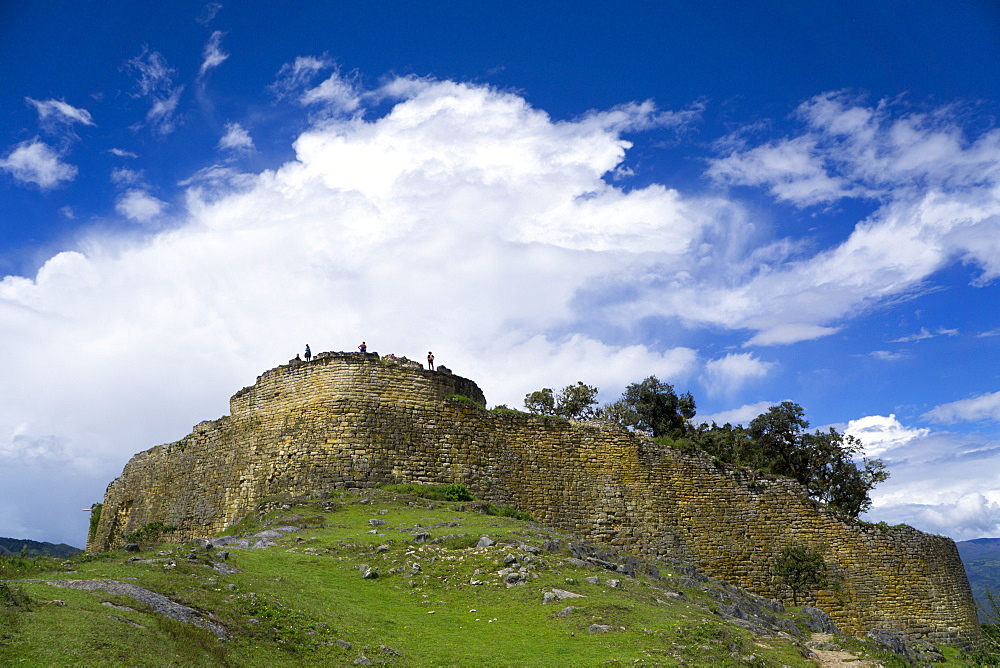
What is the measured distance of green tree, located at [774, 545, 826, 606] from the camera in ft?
81.1

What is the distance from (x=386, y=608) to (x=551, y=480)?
14.6 meters

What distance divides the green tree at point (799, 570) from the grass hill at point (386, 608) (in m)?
8.08

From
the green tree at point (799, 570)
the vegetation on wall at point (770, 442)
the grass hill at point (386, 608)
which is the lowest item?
the grass hill at point (386, 608)

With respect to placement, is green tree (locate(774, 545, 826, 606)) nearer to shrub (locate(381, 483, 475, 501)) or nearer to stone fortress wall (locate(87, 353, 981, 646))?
stone fortress wall (locate(87, 353, 981, 646))

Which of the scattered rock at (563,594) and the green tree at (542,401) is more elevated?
the green tree at (542,401)

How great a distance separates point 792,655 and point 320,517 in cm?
1222

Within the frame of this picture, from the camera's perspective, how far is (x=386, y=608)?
11.6 meters

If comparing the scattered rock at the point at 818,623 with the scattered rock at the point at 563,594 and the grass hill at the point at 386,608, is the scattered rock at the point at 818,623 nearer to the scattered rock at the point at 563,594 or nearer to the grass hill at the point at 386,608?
the grass hill at the point at 386,608

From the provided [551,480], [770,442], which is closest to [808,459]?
[770,442]

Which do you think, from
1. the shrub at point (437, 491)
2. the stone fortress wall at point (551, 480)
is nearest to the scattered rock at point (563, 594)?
the shrub at point (437, 491)

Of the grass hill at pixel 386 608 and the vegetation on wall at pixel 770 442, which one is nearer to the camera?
the grass hill at pixel 386 608

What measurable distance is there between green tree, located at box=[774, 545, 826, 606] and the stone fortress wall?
104 centimetres

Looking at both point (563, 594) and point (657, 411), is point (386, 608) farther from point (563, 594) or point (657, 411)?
point (657, 411)

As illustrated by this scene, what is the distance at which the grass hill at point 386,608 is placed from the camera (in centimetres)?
781
